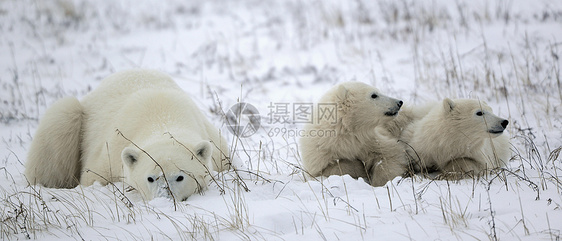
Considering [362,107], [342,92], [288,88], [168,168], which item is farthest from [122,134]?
[288,88]

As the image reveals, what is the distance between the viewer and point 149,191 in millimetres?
4059

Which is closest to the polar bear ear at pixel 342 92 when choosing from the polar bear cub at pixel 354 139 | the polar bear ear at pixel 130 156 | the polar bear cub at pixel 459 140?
the polar bear cub at pixel 354 139

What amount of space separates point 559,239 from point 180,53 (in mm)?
9904

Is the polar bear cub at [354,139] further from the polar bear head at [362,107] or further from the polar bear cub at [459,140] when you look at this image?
the polar bear cub at [459,140]

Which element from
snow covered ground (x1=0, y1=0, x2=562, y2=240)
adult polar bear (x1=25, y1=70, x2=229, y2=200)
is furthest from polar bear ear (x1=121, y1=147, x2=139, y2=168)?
snow covered ground (x1=0, y1=0, x2=562, y2=240)

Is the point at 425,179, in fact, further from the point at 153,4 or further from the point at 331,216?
the point at 153,4

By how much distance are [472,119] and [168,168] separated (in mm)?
2887

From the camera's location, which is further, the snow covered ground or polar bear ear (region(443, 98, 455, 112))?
polar bear ear (region(443, 98, 455, 112))

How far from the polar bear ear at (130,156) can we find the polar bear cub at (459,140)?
105 inches

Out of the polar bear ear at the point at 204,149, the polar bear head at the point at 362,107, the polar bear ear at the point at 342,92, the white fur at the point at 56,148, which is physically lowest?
the white fur at the point at 56,148

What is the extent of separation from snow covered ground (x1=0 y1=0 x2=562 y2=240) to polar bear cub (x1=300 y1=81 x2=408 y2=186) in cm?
46

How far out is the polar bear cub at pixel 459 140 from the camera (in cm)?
461

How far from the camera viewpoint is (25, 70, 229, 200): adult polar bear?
4.23 m

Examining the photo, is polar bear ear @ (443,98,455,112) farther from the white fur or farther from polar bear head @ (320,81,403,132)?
the white fur
